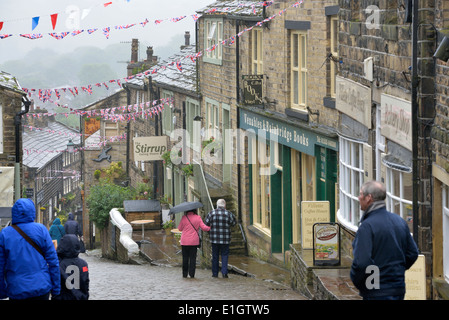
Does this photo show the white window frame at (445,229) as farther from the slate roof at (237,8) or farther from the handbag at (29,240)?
the slate roof at (237,8)

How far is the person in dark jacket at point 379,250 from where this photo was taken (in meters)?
6.71

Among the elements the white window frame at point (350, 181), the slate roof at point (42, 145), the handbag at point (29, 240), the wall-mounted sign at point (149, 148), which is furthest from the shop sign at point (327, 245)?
the slate roof at point (42, 145)

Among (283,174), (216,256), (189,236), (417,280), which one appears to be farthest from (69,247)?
(283,174)

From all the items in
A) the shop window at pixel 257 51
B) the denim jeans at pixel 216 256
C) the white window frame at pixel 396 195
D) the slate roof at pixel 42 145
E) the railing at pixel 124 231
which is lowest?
the slate roof at pixel 42 145

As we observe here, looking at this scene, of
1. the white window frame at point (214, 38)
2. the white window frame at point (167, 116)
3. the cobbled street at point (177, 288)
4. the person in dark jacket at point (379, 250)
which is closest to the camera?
the person in dark jacket at point (379, 250)

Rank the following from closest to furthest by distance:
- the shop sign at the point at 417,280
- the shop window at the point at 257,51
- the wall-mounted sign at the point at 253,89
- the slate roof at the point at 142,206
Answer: the shop sign at the point at 417,280
the wall-mounted sign at the point at 253,89
the shop window at the point at 257,51
the slate roof at the point at 142,206

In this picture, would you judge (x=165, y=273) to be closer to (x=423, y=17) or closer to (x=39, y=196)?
(x=423, y=17)

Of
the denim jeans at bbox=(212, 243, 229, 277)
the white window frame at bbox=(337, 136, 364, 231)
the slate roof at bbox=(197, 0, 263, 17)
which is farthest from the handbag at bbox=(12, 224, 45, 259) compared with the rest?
the slate roof at bbox=(197, 0, 263, 17)

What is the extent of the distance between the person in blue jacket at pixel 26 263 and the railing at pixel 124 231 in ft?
55.4

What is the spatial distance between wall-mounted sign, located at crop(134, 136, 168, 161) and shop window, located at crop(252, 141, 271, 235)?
11.2m

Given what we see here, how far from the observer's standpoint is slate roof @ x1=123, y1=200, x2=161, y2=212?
31531mm

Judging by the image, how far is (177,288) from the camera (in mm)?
13828

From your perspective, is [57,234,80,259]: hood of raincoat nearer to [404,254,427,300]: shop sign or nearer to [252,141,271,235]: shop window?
[404,254,427,300]: shop sign

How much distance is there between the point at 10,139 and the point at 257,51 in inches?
273
